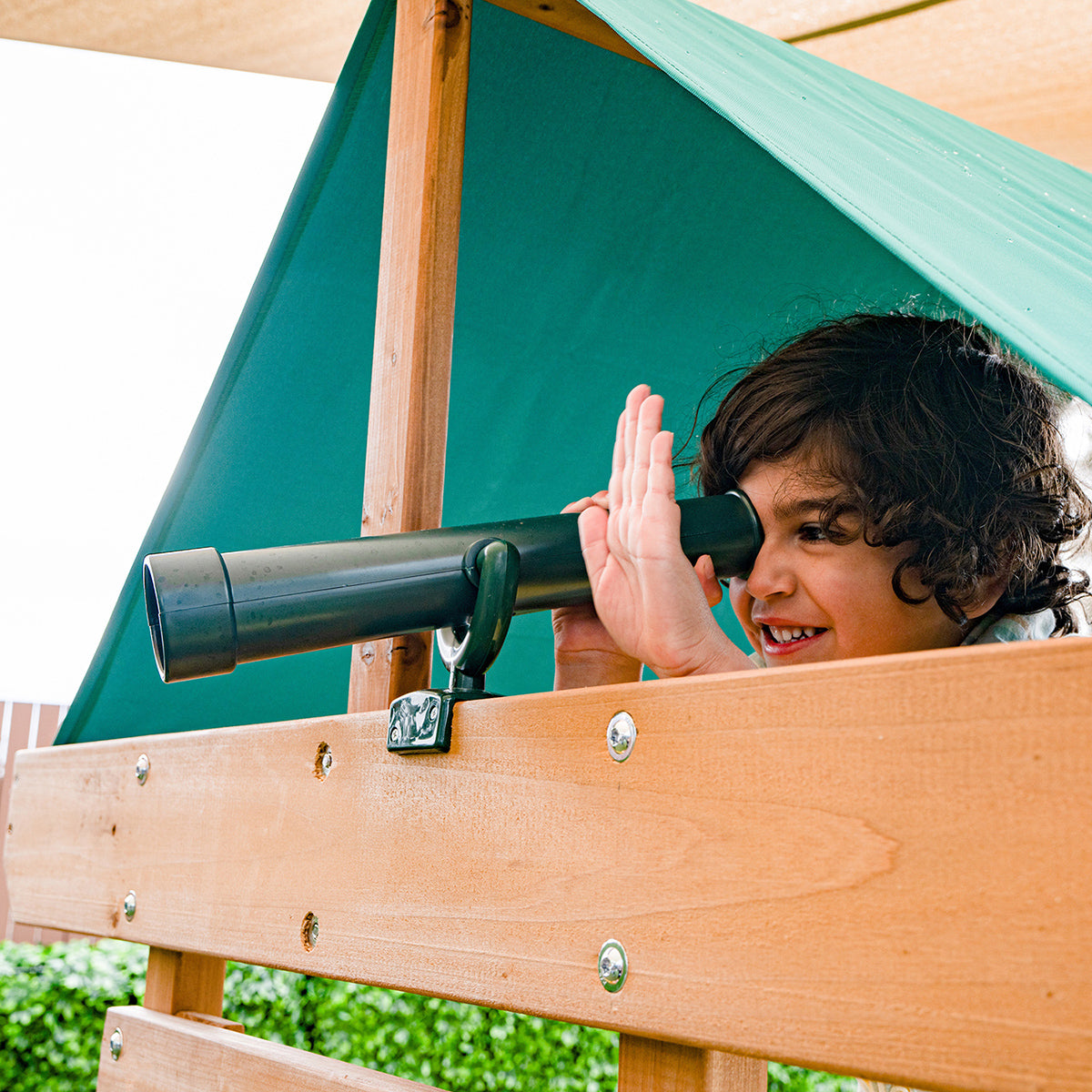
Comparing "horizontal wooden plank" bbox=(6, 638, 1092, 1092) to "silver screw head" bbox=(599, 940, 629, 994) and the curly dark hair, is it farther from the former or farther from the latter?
the curly dark hair

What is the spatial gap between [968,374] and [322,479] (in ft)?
2.29

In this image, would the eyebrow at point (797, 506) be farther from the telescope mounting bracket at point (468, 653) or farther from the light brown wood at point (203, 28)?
the light brown wood at point (203, 28)

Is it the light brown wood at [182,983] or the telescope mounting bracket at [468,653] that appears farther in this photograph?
the light brown wood at [182,983]

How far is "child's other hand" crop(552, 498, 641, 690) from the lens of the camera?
34.3 inches

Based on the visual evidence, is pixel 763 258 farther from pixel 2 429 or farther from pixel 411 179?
pixel 2 429

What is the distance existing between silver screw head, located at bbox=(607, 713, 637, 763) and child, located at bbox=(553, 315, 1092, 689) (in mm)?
309

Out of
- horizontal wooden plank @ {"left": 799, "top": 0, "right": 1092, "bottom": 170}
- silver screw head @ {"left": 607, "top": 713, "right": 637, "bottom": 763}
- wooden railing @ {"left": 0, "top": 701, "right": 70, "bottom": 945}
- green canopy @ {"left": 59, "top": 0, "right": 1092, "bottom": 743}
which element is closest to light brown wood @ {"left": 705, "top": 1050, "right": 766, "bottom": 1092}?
silver screw head @ {"left": 607, "top": 713, "right": 637, "bottom": 763}

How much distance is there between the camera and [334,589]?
2.05ft

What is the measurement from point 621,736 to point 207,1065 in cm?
51

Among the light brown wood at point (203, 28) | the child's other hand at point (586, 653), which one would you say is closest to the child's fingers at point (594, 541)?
the child's other hand at point (586, 653)

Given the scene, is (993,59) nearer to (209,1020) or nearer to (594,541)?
(594,541)

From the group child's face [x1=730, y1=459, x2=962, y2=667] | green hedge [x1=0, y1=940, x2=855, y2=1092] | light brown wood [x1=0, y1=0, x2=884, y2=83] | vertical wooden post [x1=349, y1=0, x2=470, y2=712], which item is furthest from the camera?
green hedge [x1=0, y1=940, x2=855, y2=1092]

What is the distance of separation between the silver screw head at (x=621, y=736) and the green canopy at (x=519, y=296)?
1.93ft

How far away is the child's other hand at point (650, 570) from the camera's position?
2.36 feet
